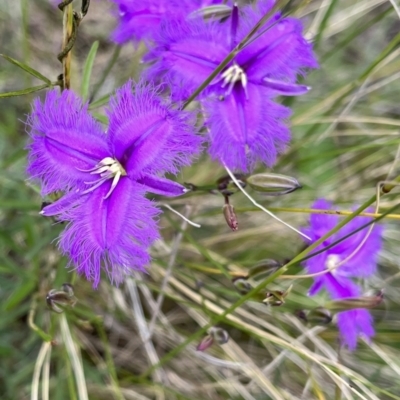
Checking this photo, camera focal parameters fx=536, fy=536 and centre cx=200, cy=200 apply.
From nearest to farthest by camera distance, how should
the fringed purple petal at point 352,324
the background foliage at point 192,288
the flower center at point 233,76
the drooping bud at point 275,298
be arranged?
the drooping bud at point 275,298
the flower center at point 233,76
the fringed purple petal at point 352,324
the background foliage at point 192,288

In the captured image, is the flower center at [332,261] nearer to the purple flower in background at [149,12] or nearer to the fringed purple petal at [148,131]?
the fringed purple petal at [148,131]

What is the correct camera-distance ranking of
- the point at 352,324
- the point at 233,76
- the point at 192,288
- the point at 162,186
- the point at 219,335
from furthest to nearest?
the point at 192,288 → the point at 352,324 → the point at 219,335 → the point at 233,76 → the point at 162,186

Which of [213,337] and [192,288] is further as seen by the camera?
[192,288]

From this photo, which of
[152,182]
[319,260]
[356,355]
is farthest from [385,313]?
[152,182]

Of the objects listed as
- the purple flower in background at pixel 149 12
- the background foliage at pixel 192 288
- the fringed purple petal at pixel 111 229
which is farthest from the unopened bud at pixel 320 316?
the purple flower in background at pixel 149 12

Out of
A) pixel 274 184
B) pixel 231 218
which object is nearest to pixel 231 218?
pixel 231 218

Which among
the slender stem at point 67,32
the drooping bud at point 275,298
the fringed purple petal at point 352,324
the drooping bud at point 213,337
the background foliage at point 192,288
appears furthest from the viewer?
the background foliage at point 192,288

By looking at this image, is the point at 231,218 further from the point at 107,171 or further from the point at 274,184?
the point at 107,171
